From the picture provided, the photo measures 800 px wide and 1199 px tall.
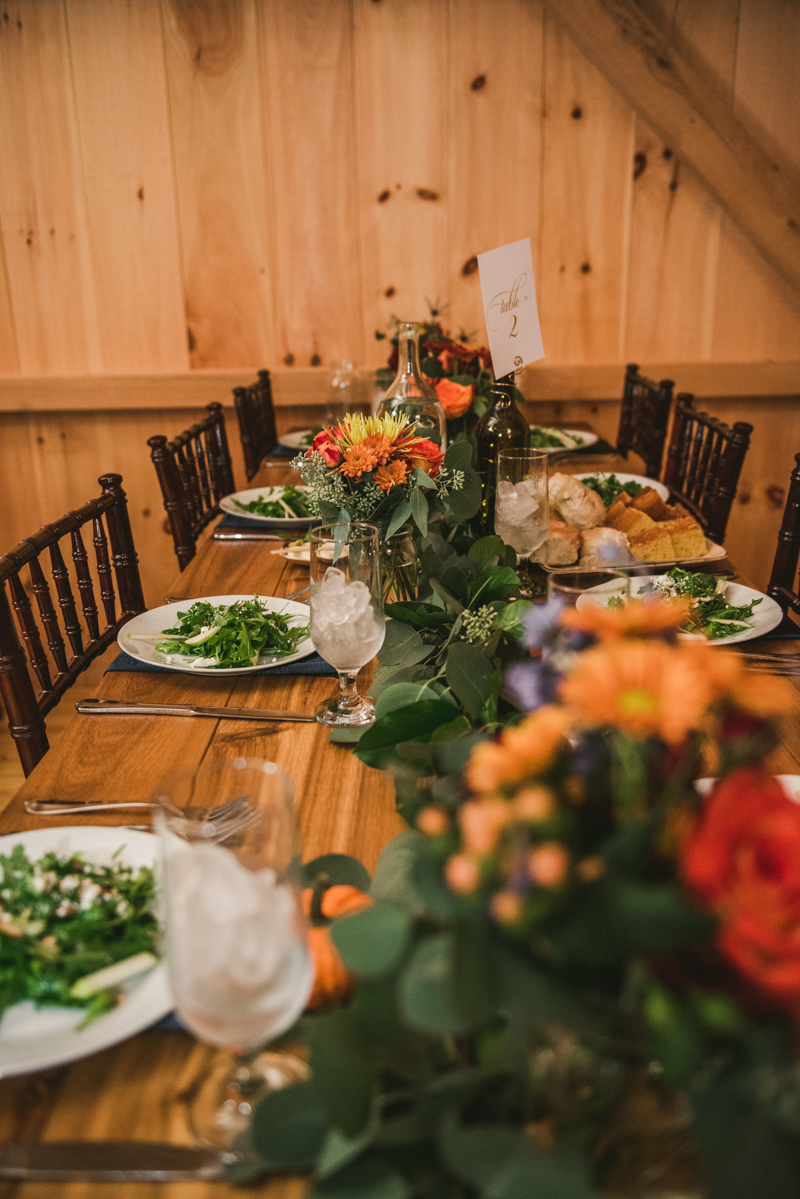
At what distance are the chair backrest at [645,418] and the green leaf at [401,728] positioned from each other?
6.04ft

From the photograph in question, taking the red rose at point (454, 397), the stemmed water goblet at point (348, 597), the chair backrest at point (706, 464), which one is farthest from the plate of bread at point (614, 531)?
the stemmed water goblet at point (348, 597)

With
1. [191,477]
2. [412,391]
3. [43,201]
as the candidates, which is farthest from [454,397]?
[43,201]

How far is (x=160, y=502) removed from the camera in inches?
127

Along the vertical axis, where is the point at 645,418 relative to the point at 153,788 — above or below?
above

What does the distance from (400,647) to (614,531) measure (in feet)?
1.83

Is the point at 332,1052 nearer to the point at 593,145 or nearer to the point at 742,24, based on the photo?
the point at 593,145

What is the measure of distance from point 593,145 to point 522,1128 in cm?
298

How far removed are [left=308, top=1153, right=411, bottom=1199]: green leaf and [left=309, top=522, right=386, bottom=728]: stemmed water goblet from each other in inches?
21.8

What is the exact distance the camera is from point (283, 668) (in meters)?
1.16

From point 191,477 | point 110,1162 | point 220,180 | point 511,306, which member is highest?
point 220,180

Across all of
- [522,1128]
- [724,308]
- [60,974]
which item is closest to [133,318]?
[724,308]

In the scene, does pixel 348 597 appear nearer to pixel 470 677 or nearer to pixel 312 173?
pixel 470 677

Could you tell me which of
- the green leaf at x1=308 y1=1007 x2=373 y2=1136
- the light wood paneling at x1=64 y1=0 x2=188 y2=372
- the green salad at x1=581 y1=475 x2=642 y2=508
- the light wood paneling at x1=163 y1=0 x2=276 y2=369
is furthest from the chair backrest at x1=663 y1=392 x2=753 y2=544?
the light wood paneling at x1=64 y1=0 x2=188 y2=372

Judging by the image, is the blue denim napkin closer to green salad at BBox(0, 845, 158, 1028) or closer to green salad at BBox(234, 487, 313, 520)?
green salad at BBox(0, 845, 158, 1028)
